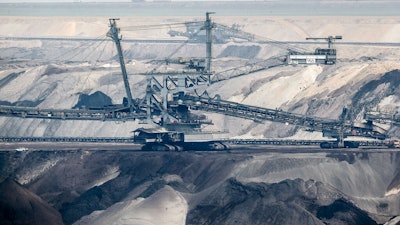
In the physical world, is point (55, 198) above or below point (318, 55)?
below

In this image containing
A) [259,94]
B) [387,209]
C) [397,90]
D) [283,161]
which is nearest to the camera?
[387,209]

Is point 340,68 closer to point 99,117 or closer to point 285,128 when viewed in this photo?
point 285,128

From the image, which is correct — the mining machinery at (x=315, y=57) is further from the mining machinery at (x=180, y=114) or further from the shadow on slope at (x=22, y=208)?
the shadow on slope at (x=22, y=208)

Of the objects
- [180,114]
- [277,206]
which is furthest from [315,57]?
Result: [277,206]

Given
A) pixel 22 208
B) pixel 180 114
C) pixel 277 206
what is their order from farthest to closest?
pixel 180 114 → pixel 277 206 → pixel 22 208

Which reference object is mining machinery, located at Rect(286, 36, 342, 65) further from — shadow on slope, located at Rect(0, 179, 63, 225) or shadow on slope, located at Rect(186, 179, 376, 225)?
shadow on slope, located at Rect(0, 179, 63, 225)

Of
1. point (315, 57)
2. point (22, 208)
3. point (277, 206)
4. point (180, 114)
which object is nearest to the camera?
point (22, 208)

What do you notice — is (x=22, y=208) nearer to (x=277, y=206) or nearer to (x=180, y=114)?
(x=277, y=206)

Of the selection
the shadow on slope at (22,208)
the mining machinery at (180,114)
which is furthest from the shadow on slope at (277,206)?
the mining machinery at (180,114)

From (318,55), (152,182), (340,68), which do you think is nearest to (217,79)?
(318,55)
